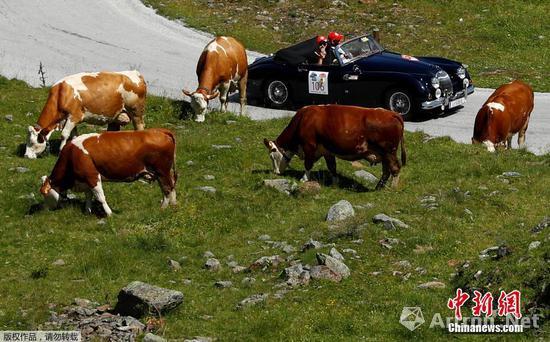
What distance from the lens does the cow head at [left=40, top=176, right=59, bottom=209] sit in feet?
57.1

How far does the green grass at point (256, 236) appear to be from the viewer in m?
12.7

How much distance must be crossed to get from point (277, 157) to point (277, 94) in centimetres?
777

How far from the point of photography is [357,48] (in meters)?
26.8

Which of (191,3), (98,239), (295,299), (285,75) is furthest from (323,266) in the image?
(191,3)

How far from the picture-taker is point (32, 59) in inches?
1261

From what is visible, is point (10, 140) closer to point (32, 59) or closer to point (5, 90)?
point (5, 90)

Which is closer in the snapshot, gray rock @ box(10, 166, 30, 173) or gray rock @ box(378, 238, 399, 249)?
gray rock @ box(378, 238, 399, 249)

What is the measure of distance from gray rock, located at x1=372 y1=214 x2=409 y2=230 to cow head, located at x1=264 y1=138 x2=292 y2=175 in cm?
451

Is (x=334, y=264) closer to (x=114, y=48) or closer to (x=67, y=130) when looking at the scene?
(x=67, y=130)

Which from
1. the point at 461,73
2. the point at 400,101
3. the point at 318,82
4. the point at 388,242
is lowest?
the point at 388,242

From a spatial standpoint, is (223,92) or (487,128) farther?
(223,92)

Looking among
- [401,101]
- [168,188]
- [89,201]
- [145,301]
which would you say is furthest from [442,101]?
[145,301]

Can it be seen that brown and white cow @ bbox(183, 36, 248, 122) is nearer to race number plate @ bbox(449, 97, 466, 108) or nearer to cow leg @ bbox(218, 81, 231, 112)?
cow leg @ bbox(218, 81, 231, 112)

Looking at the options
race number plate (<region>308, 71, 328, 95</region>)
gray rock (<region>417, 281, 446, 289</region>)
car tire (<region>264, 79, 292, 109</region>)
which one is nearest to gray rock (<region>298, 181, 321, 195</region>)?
gray rock (<region>417, 281, 446, 289</region>)
